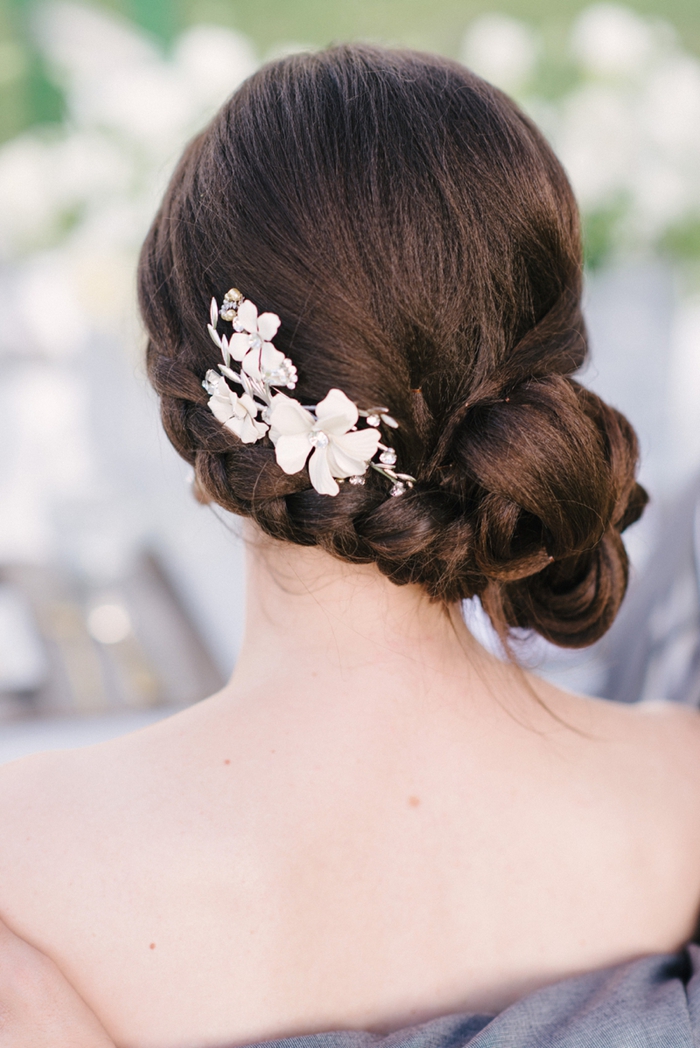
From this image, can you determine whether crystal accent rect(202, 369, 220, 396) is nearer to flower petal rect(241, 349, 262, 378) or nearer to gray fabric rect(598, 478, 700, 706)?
flower petal rect(241, 349, 262, 378)

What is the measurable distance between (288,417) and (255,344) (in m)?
0.07

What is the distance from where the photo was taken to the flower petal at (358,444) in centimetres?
68

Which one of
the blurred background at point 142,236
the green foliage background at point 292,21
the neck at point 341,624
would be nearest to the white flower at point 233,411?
the neck at point 341,624

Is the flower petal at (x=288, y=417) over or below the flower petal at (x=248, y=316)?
below

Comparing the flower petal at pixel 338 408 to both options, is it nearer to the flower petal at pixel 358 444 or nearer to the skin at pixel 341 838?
the flower petal at pixel 358 444

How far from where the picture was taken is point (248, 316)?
2.26 feet

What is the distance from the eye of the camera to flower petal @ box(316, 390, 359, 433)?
665 mm

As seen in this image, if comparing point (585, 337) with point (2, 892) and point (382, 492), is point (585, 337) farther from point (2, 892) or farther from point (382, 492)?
point (2, 892)

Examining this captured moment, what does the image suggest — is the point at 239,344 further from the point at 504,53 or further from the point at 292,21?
the point at 292,21

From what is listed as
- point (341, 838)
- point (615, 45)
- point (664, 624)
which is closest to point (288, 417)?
point (341, 838)

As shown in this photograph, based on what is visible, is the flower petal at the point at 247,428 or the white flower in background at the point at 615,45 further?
the white flower in background at the point at 615,45

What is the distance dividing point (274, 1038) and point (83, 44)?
2781 millimetres

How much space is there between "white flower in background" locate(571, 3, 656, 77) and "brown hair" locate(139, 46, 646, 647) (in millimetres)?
1761

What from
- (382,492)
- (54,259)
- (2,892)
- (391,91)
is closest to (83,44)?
(54,259)
